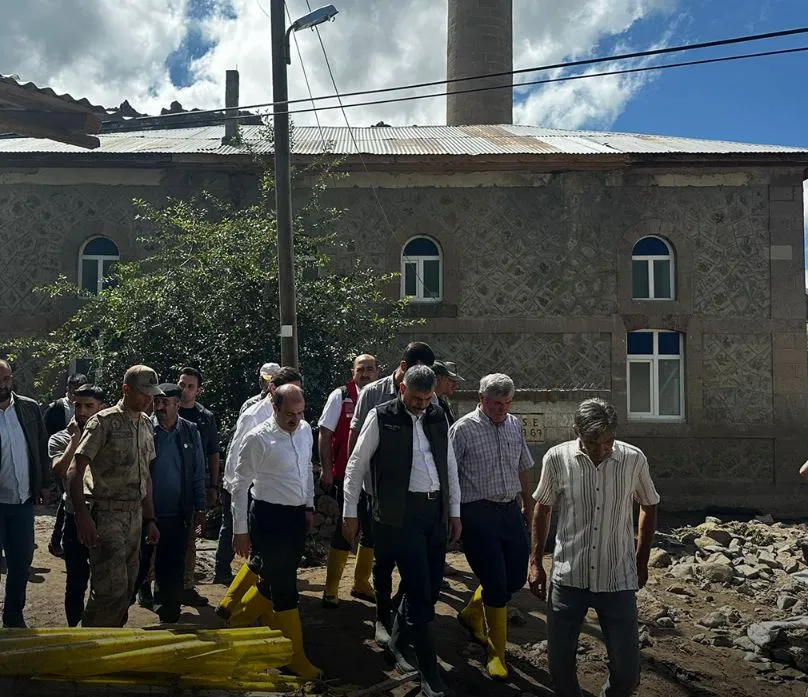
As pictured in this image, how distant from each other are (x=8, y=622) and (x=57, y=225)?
1035cm

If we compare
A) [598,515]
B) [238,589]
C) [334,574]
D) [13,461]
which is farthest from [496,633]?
[13,461]

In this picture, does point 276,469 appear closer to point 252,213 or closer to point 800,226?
point 252,213

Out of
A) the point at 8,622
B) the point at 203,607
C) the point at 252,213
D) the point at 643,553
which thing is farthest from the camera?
the point at 252,213

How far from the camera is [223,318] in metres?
10.6

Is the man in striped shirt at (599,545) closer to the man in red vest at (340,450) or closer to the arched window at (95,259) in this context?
the man in red vest at (340,450)

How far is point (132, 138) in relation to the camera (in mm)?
16391

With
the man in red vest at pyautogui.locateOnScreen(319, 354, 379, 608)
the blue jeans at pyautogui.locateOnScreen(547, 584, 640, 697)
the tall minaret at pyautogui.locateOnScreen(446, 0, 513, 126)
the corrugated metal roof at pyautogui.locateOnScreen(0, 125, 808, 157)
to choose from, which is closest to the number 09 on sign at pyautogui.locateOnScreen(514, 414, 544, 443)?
the man in red vest at pyautogui.locateOnScreen(319, 354, 379, 608)

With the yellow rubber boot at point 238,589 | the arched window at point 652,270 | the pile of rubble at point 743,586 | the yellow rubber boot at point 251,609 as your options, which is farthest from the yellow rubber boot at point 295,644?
the arched window at point 652,270

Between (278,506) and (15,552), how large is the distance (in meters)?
1.97

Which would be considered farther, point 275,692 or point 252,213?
point 252,213

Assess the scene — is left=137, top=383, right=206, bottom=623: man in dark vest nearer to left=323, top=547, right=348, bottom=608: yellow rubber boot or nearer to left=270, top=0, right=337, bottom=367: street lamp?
left=323, top=547, right=348, bottom=608: yellow rubber boot

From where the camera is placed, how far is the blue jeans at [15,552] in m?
5.20

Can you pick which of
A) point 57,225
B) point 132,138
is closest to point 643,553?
point 57,225

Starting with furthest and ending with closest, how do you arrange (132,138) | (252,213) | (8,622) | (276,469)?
(132,138) < (252,213) < (8,622) < (276,469)
